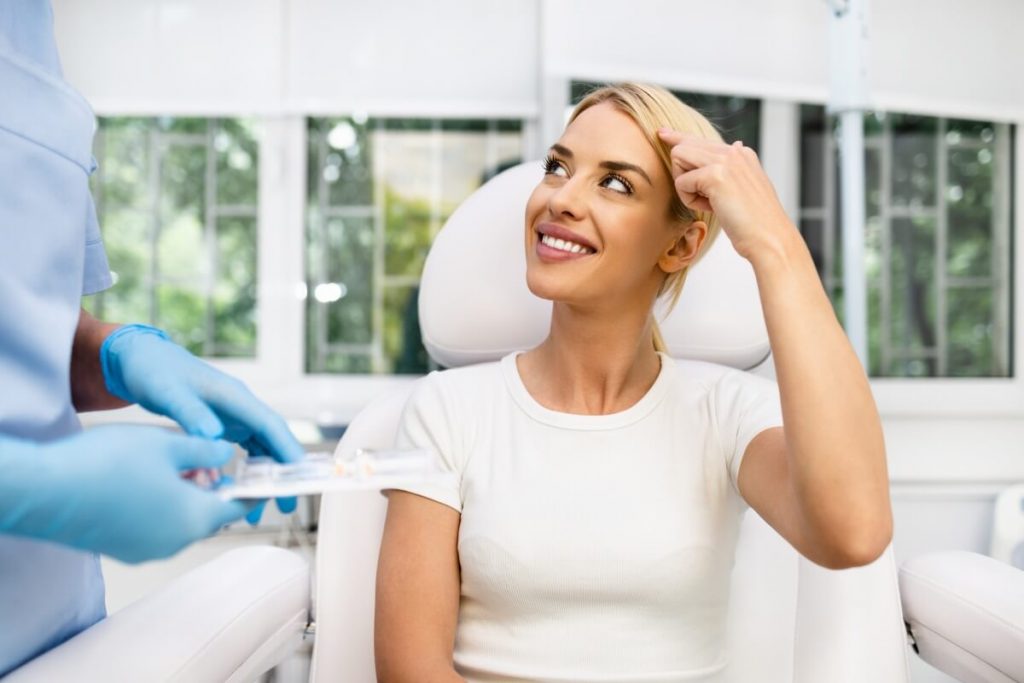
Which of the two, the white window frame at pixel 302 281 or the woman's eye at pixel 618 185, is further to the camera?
the white window frame at pixel 302 281

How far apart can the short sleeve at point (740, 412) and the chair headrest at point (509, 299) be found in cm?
8

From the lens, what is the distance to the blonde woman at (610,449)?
0.95 meters

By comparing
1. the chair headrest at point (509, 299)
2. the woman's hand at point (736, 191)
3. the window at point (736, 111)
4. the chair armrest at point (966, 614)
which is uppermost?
the window at point (736, 111)

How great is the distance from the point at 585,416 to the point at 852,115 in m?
1.16

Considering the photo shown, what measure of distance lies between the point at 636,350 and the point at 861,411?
34 cm

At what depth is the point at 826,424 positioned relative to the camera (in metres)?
0.87

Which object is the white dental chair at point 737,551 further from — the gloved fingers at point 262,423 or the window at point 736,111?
the window at point 736,111

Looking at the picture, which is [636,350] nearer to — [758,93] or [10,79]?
[10,79]

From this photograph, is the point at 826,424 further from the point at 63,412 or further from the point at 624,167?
the point at 63,412

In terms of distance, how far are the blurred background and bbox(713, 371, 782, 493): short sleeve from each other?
1.29m

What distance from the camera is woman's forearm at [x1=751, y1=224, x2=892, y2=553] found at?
34.0 inches

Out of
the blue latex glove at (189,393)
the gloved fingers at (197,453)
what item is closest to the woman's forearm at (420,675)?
the blue latex glove at (189,393)

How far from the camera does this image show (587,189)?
1084mm

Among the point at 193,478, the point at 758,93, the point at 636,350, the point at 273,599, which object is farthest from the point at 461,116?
the point at 193,478
